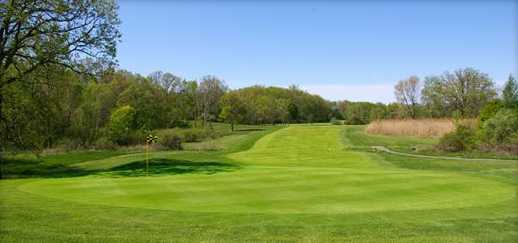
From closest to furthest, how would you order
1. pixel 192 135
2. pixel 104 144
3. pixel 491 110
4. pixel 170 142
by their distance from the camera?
pixel 491 110
pixel 170 142
pixel 104 144
pixel 192 135

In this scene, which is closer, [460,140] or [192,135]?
[460,140]

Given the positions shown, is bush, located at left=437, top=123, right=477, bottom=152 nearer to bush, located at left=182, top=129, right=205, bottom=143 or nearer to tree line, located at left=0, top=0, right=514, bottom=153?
tree line, located at left=0, top=0, right=514, bottom=153

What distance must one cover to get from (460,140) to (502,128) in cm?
331

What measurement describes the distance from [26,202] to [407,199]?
10.6 m

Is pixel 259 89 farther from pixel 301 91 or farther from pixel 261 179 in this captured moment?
pixel 261 179

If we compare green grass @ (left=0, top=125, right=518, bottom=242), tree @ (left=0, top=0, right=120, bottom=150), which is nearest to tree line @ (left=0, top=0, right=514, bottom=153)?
tree @ (left=0, top=0, right=120, bottom=150)

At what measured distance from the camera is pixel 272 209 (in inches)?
467

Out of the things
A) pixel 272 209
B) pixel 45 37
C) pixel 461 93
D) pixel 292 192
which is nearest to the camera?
pixel 272 209

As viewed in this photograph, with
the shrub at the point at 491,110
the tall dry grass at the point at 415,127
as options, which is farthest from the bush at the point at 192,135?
the shrub at the point at 491,110

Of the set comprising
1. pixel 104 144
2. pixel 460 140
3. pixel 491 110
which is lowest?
pixel 104 144

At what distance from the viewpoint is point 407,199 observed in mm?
13164

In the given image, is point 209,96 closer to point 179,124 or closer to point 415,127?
point 179,124

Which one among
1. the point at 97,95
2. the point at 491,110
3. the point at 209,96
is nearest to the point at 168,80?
the point at 209,96

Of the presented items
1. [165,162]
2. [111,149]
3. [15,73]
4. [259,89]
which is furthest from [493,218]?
[259,89]
